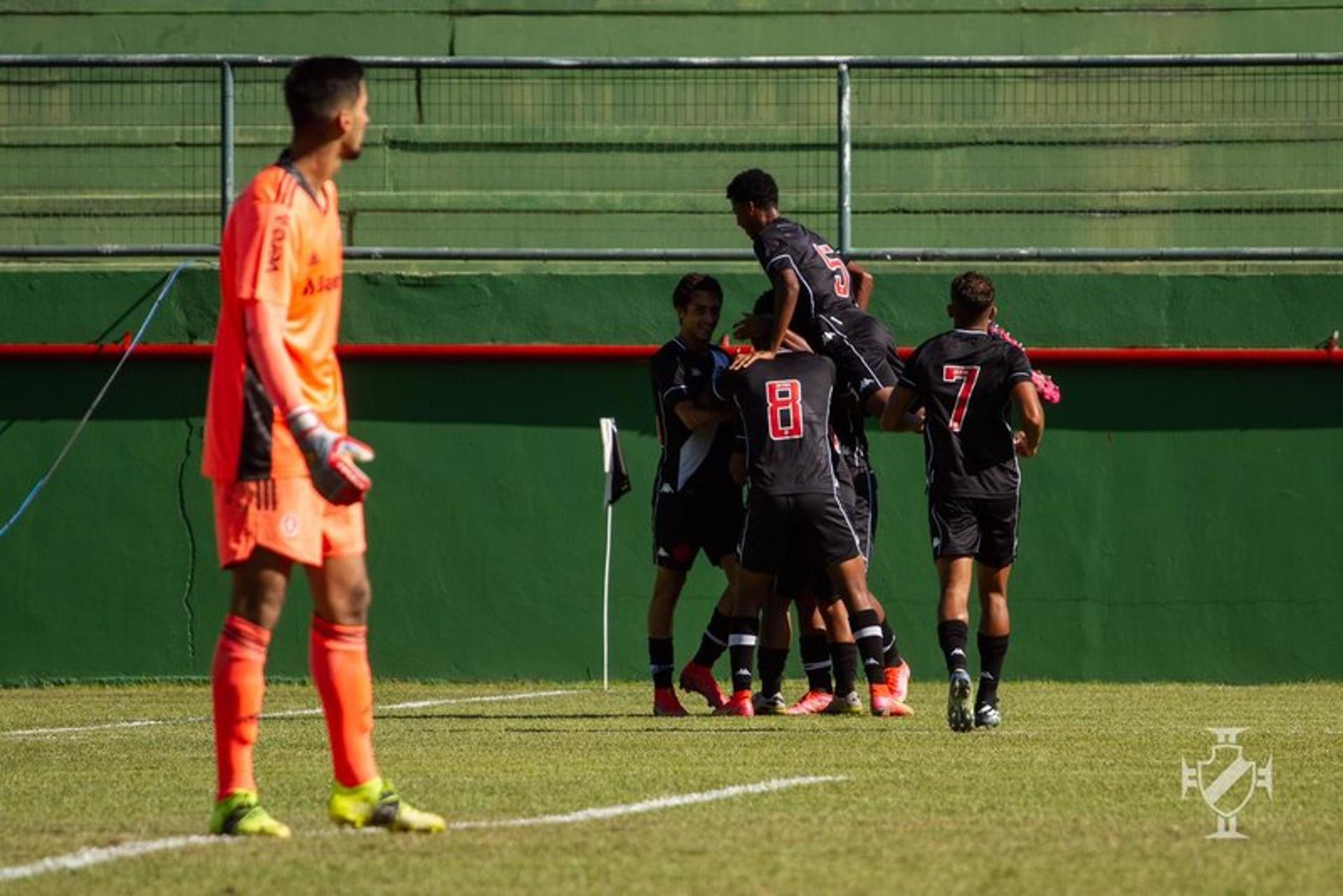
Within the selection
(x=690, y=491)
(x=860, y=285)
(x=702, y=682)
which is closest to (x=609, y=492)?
(x=860, y=285)

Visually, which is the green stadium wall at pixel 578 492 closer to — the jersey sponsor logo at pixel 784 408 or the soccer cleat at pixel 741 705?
the soccer cleat at pixel 741 705

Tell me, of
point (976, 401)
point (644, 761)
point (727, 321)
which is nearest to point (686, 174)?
point (727, 321)

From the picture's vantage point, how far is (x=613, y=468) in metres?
13.5

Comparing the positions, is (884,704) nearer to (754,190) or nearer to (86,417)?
(754,190)

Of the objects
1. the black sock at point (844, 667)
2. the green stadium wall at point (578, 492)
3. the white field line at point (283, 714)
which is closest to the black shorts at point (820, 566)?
the black sock at point (844, 667)

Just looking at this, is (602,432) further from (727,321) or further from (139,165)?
(139,165)

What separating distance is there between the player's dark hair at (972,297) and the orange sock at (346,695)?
4521mm

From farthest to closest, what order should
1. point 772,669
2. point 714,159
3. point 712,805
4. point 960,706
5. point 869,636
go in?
point 714,159, point 772,669, point 869,636, point 960,706, point 712,805

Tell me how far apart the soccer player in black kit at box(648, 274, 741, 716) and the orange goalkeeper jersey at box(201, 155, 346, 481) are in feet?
16.8

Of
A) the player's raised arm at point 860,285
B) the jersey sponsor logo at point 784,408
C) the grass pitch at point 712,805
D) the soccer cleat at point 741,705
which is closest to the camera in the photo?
the grass pitch at point 712,805

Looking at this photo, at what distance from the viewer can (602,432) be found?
1366cm

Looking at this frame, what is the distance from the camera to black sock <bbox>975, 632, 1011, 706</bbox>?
9703 millimetres

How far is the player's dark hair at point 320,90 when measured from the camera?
5922mm

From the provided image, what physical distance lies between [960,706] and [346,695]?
3945 millimetres
